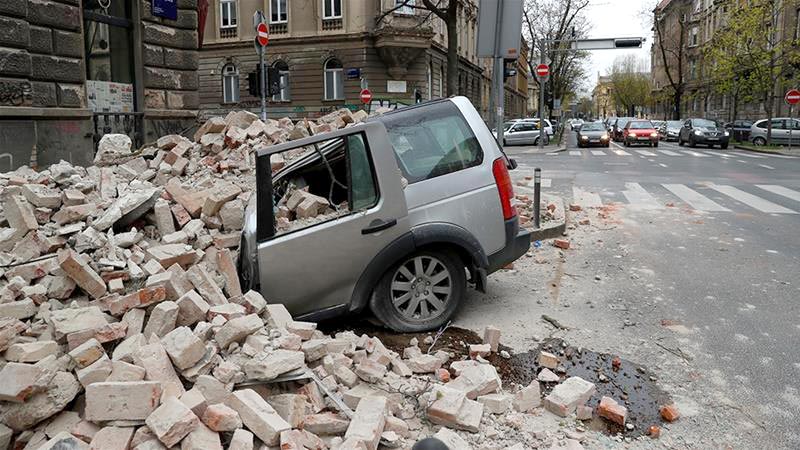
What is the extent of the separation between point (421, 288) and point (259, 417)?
7.58 feet

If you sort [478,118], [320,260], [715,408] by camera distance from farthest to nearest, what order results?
[478,118] < [320,260] < [715,408]

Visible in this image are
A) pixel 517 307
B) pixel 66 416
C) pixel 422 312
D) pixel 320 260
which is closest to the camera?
pixel 66 416

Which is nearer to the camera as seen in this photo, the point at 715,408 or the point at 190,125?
the point at 715,408

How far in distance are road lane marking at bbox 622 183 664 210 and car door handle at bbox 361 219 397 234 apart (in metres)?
8.06

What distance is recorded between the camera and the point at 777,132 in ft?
112

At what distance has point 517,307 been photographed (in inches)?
232

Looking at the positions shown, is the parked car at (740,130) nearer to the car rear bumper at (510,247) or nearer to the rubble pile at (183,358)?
the car rear bumper at (510,247)

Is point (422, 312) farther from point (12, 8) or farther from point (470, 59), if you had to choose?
point (470, 59)

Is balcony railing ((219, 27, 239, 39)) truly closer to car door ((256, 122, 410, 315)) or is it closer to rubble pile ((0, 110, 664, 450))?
rubble pile ((0, 110, 664, 450))

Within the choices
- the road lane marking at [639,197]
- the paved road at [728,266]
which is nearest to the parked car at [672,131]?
the paved road at [728,266]

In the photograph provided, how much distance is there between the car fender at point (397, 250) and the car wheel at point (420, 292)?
0.09 m

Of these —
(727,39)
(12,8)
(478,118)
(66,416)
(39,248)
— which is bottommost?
(66,416)

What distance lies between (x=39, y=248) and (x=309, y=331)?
78.8 inches

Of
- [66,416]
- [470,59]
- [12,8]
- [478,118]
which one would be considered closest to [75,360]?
[66,416]
